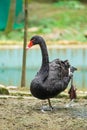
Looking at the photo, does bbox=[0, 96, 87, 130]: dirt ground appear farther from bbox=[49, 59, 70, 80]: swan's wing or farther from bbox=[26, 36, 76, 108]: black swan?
bbox=[49, 59, 70, 80]: swan's wing

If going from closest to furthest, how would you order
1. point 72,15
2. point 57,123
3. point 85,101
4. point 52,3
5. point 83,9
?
point 57,123 → point 85,101 → point 72,15 → point 83,9 → point 52,3

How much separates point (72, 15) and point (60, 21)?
1234mm

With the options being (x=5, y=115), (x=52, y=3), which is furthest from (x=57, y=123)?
(x=52, y=3)

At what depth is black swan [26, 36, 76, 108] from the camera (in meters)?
7.04

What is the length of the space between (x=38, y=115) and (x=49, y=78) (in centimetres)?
53

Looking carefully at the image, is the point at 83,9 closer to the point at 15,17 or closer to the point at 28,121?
the point at 15,17

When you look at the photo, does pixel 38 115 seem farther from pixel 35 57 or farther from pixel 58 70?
pixel 35 57

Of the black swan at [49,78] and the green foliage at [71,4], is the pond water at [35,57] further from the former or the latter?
the green foliage at [71,4]

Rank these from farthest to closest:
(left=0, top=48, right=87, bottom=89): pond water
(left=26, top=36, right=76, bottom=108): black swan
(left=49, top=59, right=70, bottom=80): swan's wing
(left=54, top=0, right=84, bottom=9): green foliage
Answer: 1. (left=54, top=0, right=84, bottom=9): green foliage
2. (left=0, top=48, right=87, bottom=89): pond water
3. (left=49, top=59, right=70, bottom=80): swan's wing
4. (left=26, top=36, right=76, bottom=108): black swan

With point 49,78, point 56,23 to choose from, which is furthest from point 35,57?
point 49,78

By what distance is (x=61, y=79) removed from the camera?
722 cm

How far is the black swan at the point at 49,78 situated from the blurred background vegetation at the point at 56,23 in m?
6.75

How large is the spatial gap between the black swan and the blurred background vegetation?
22.1 ft

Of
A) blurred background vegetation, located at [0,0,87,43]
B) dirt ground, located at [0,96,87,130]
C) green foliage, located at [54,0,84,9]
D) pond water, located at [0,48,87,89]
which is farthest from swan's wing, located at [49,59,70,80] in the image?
green foliage, located at [54,0,84,9]
